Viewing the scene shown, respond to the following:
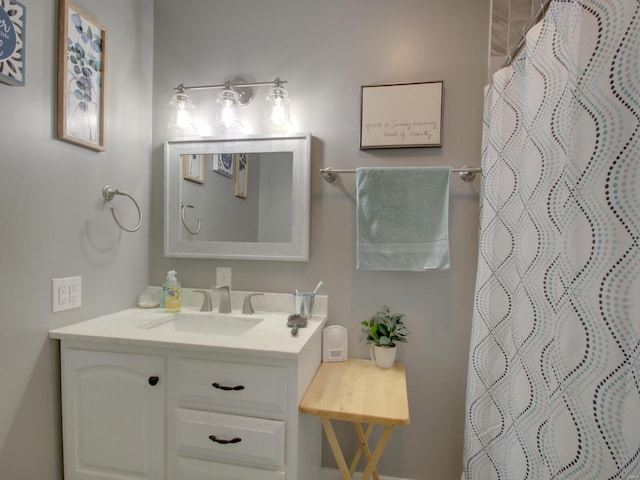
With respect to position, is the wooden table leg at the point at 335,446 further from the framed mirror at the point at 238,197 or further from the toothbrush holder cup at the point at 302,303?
the framed mirror at the point at 238,197

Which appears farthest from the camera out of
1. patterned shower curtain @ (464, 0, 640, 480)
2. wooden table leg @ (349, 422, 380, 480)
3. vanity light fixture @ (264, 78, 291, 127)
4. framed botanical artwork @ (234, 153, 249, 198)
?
framed botanical artwork @ (234, 153, 249, 198)

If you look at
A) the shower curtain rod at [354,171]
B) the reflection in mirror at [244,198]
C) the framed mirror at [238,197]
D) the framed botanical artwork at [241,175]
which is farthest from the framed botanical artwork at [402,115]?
the framed botanical artwork at [241,175]

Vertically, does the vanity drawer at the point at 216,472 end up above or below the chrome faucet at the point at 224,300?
A: below

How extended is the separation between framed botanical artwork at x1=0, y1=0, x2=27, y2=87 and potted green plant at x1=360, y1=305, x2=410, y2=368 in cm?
152

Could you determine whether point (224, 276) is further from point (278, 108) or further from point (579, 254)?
point (579, 254)

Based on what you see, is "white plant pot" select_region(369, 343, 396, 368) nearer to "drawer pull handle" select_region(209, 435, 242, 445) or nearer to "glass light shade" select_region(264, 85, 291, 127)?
"drawer pull handle" select_region(209, 435, 242, 445)

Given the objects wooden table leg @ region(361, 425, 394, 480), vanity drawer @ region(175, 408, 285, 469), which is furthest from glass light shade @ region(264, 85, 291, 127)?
wooden table leg @ region(361, 425, 394, 480)

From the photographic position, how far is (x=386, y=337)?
1.45m

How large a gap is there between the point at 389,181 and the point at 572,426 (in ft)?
3.29

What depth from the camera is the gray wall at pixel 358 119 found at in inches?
58.6

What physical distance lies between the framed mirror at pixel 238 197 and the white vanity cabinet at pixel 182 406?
50 centimetres

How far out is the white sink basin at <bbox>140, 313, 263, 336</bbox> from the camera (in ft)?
4.92

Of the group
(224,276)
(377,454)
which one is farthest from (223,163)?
(377,454)

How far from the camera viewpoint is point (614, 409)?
643 millimetres
